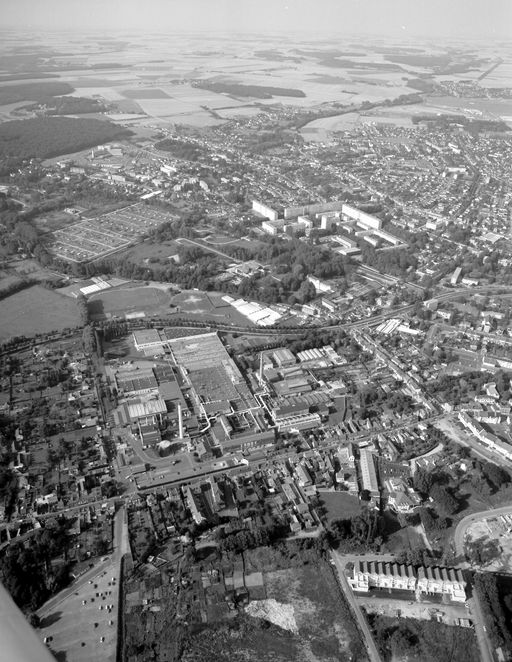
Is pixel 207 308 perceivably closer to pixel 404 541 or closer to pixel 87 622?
pixel 404 541

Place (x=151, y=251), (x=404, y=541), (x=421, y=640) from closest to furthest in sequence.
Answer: (x=421, y=640), (x=404, y=541), (x=151, y=251)

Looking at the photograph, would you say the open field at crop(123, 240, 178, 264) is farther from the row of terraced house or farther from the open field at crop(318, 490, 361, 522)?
the row of terraced house

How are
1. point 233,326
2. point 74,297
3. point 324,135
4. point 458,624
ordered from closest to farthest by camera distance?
point 458,624 < point 233,326 < point 74,297 < point 324,135

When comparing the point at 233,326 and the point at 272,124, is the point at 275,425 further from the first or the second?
the point at 272,124

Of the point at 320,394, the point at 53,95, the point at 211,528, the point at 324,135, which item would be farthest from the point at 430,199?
the point at 53,95

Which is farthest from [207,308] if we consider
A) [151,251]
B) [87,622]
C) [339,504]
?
[87,622]

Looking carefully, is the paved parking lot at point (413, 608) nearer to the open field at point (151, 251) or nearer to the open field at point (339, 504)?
the open field at point (339, 504)
